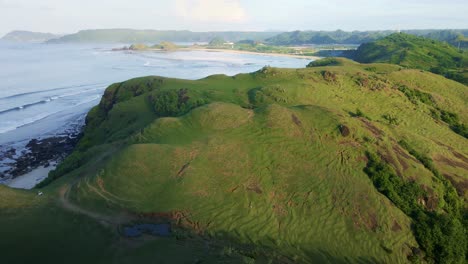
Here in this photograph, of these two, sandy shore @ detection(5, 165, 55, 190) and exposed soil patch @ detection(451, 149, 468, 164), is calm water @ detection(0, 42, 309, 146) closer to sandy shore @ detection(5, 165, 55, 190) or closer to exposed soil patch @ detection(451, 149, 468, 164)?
sandy shore @ detection(5, 165, 55, 190)

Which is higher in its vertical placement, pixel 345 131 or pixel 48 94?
pixel 345 131

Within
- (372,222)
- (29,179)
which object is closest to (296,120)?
(372,222)

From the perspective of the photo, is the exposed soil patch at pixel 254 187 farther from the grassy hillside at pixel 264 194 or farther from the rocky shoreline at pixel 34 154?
the rocky shoreline at pixel 34 154

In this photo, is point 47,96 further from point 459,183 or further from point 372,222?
point 459,183

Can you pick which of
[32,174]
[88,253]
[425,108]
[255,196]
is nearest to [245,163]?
[255,196]

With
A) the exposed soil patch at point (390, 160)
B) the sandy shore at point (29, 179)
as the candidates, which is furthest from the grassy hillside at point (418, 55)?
the sandy shore at point (29, 179)

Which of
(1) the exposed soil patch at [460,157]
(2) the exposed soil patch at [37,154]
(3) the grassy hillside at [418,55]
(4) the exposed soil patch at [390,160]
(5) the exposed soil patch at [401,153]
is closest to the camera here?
(4) the exposed soil patch at [390,160]
